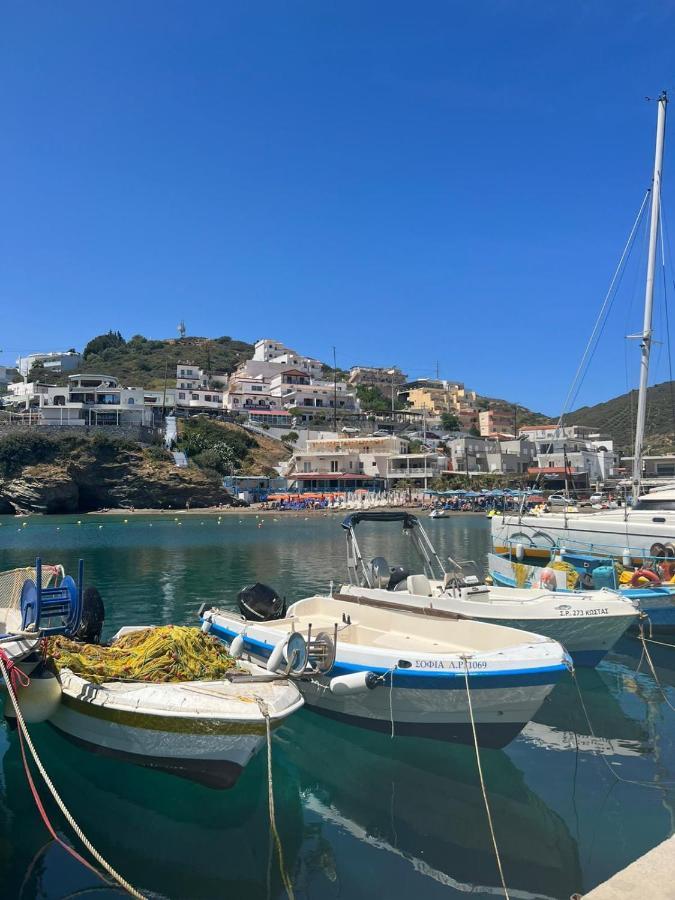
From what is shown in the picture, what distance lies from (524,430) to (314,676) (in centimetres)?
11672

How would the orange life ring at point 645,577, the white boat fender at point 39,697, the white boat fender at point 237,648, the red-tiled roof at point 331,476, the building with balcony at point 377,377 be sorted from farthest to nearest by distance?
the building with balcony at point 377,377 → the red-tiled roof at point 331,476 → the orange life ring at point 645,577 → the white boat fender at point 237,648 → the white boat fender at point 39,697

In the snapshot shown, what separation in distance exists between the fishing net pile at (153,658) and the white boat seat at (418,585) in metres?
5.71

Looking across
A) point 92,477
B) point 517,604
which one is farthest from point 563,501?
point 92,477

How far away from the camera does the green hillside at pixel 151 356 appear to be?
421ft

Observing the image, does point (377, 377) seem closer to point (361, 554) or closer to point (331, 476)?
point (331, 476)

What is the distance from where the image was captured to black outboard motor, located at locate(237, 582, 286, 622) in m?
13.6

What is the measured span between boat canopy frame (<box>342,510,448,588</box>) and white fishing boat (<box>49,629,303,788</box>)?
255 inches

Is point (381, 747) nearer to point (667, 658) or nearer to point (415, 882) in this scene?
point (415, 882)

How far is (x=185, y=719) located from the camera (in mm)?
7684

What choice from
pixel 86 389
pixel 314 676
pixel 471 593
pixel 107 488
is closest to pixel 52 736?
pixel 314 676

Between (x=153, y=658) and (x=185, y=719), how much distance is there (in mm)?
1760

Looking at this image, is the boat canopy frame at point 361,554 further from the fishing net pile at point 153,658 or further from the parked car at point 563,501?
the parked car at point 563,501

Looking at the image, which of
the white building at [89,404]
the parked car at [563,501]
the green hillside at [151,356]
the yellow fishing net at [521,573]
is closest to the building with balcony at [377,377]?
the green hillside at [151,356]

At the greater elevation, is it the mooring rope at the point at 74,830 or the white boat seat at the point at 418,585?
the white boat seat at the point at 418,585
